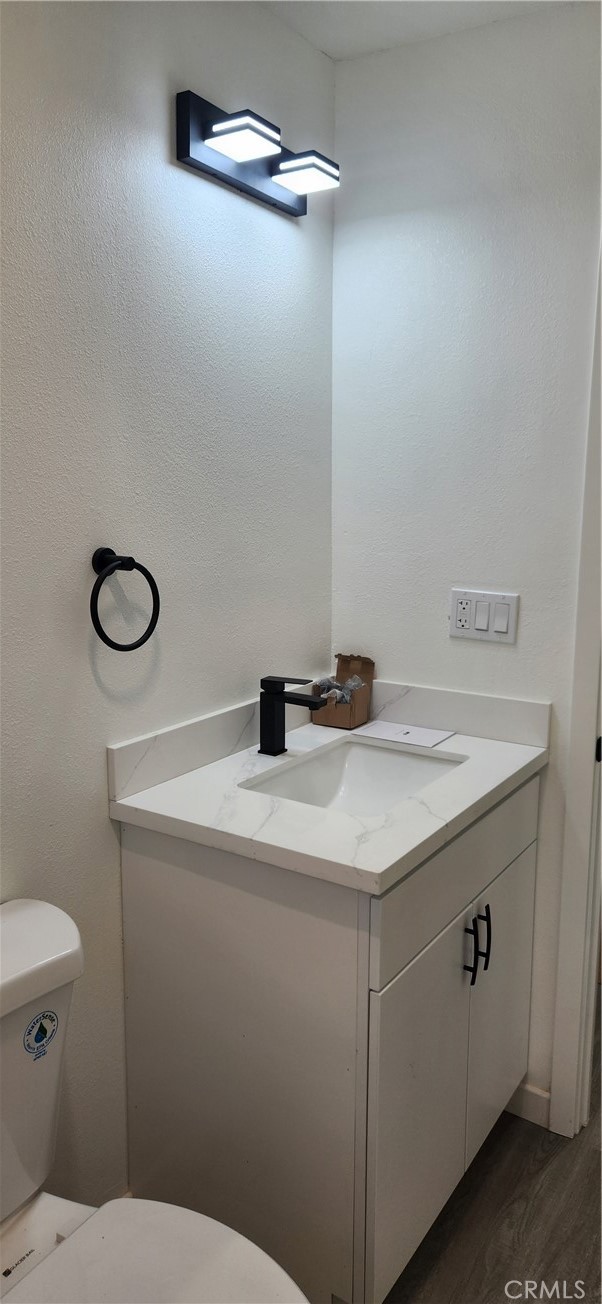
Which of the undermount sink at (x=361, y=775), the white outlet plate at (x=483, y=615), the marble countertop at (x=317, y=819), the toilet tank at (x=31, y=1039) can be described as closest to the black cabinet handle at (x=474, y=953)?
the marble countertop at (x=317, y=819)

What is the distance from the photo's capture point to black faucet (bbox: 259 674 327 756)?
1.86m

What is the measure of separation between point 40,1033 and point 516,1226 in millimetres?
1113

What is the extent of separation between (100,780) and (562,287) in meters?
1.33

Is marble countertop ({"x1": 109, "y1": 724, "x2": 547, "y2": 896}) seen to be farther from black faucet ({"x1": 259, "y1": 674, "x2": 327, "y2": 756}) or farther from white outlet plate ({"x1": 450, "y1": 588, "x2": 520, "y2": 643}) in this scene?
white outlet plate ({"x1": 450, "y1": 588, "x2": 520, "y2": 643})

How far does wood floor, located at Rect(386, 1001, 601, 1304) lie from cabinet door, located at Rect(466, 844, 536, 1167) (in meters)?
0.13

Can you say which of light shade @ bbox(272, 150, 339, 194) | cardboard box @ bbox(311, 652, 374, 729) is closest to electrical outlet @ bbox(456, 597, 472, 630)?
→ cardboard box @ bbox(311, 652, 374, 729)

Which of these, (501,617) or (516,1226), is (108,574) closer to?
(501,617)

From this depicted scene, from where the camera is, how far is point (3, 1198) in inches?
48.8

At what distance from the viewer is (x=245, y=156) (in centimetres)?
168

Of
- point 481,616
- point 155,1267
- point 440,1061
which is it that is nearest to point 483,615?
point 481,616

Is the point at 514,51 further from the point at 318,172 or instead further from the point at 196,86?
the point at 196,86

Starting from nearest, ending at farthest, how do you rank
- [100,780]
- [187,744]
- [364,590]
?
[100,780], [187,744], [364,590]

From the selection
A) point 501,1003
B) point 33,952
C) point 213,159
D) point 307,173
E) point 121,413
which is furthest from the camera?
point 501,1003

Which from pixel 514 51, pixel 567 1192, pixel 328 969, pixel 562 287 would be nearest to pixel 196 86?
pixel 514 51
